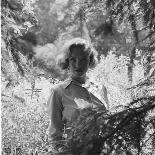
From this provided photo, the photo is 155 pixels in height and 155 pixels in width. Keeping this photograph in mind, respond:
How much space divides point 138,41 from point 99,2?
11.1 inches

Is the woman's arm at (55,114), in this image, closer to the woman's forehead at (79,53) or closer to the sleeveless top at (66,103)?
the sleeveless top at (66,103)

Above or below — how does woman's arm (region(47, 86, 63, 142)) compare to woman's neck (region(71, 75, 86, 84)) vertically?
below

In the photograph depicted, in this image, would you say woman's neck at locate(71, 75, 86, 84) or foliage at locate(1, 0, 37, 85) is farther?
woman's neck at locate(71, 75, 86, 84)

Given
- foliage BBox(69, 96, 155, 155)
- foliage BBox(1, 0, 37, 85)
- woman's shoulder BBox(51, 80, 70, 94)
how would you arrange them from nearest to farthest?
foliage BBox(69, 96, 155, 155) < foliage BBox(1, 0, 37, 85) < woman's shoulder BBox(51, 80, 70, 94)

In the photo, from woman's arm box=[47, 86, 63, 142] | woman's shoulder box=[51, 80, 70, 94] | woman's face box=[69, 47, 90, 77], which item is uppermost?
woman's face box=[69, 47, 90, 77]

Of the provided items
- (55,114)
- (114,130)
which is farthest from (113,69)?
(114,130)

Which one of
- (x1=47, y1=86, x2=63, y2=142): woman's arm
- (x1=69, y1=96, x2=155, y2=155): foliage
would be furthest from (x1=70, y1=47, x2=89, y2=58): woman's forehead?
(x1=69, y1=96, x2=155, y2=155): foliage

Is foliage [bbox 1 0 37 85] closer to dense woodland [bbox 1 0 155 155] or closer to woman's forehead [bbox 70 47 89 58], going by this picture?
dense woodland [bbox 1 0 155 155]

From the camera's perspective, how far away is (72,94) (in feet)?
6.51

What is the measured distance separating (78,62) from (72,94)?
174mm

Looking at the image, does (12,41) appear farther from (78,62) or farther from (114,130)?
(114,130)

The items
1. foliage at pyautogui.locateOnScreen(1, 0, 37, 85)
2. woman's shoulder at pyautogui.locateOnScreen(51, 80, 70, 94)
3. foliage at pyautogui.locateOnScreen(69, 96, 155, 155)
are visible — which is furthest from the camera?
woman's shoulder at pyautogui.locateOnScreen(51, 80, 70, 94)

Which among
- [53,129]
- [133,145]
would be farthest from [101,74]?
[133,145]

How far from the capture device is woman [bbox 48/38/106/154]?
6.14ft
